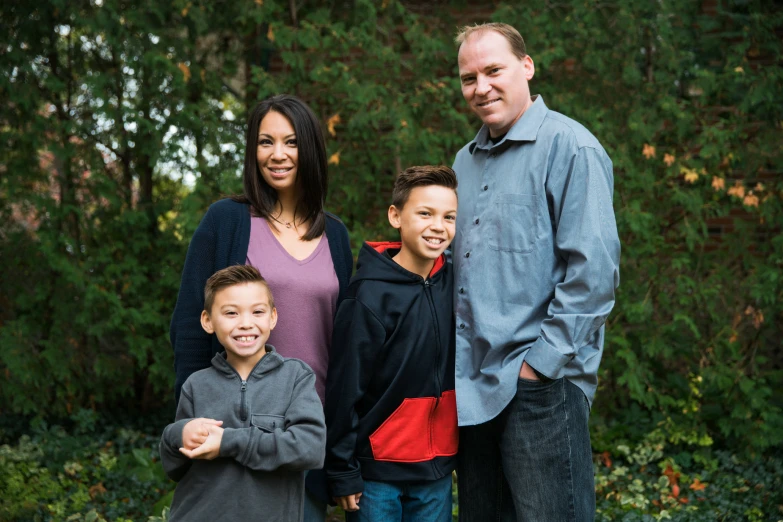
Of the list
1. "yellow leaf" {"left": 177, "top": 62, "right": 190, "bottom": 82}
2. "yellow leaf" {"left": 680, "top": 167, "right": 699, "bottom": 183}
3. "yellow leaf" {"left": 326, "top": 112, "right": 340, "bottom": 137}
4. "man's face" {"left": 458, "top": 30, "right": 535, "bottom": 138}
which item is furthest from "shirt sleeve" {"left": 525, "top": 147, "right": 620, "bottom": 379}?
"yellow leaf" {"left": 177, "top": 62, "right": 190, "bottom": 82}

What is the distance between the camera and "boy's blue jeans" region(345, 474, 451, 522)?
9.16 feet

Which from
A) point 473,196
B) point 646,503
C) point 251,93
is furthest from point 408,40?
point 646,503

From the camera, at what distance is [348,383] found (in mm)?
2750

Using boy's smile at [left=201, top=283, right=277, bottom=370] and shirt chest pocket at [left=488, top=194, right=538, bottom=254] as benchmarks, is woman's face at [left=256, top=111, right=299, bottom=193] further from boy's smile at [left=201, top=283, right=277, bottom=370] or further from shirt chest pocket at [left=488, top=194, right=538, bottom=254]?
shirt chest pocket at [left=488, top=194, right=538, bottom=254]

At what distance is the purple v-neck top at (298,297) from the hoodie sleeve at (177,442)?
15.0 inches

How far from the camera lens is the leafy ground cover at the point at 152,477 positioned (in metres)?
4.53

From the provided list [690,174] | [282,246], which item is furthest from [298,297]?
[690,174]

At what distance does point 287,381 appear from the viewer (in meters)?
2.61

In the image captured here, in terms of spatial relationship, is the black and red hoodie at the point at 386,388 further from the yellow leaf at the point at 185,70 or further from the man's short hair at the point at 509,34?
the yellow leaf at the point at 185,70

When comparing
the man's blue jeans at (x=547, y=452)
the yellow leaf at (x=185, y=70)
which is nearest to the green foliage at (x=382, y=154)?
the yellow leaf at (x=185, y=70)

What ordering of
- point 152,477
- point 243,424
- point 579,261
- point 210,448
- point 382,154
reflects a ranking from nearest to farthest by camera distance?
point 210,448 → point 243,424 → point 579,261 → point 152,477 → point 382,154

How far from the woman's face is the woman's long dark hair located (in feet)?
0.05

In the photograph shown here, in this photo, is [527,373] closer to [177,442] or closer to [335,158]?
[177,442]

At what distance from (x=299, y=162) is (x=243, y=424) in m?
0.98
